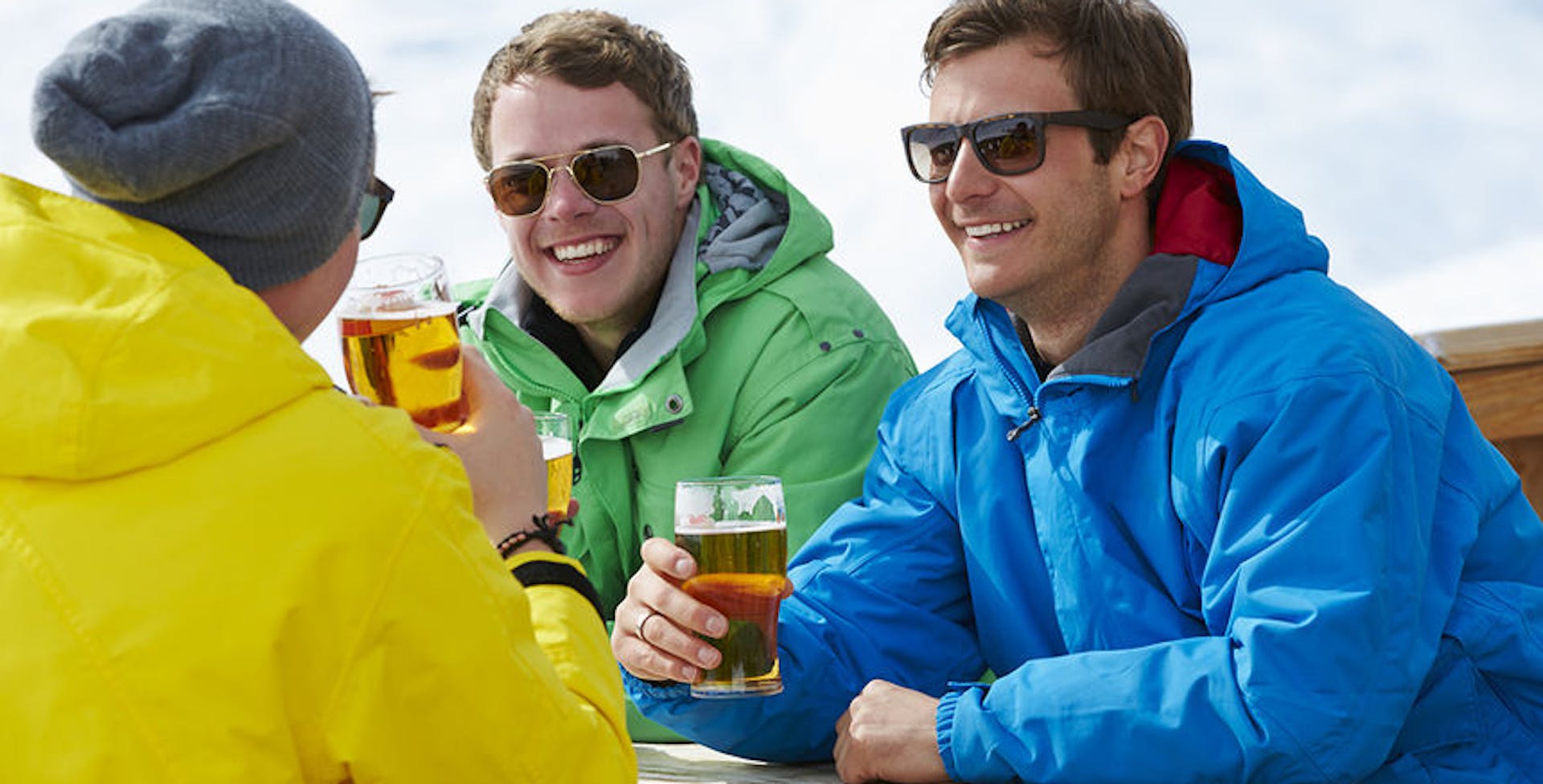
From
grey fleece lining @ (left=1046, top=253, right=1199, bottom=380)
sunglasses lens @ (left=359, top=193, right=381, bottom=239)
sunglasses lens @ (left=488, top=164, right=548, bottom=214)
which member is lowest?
grey fleece lining @ (left=1046, top=253, right=1199, bottom=380)

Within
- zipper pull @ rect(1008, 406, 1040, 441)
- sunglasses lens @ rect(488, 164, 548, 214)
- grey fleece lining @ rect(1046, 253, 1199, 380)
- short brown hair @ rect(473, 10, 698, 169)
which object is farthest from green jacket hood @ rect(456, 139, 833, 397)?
grey fleece lining @ rect(1046, 253, 1199, 380)

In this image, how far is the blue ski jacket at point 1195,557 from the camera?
2451 mm

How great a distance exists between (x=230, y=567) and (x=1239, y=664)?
1524 millimetres

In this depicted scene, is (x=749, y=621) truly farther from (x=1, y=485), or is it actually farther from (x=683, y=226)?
(x=683, y=226)

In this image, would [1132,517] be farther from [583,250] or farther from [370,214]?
[583,250]

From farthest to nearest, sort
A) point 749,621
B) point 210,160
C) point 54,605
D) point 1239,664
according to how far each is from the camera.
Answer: point 749,621 < point 1239,664 < point 210,160 < point 54,605

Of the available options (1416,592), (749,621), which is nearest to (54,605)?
(749,621)

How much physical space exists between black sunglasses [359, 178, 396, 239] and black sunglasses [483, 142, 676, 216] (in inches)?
52.5

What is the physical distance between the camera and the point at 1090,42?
3.17 meters

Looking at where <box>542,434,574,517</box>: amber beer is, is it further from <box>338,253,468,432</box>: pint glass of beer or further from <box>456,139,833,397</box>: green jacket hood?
<box>456,139,833,397</box>: green jacket hood

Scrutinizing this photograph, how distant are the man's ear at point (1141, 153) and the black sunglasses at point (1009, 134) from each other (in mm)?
39

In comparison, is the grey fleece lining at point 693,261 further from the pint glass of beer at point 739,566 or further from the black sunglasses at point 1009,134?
the pint glass of beer at point 739,566

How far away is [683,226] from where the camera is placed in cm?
428

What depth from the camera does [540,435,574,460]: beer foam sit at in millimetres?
2727
